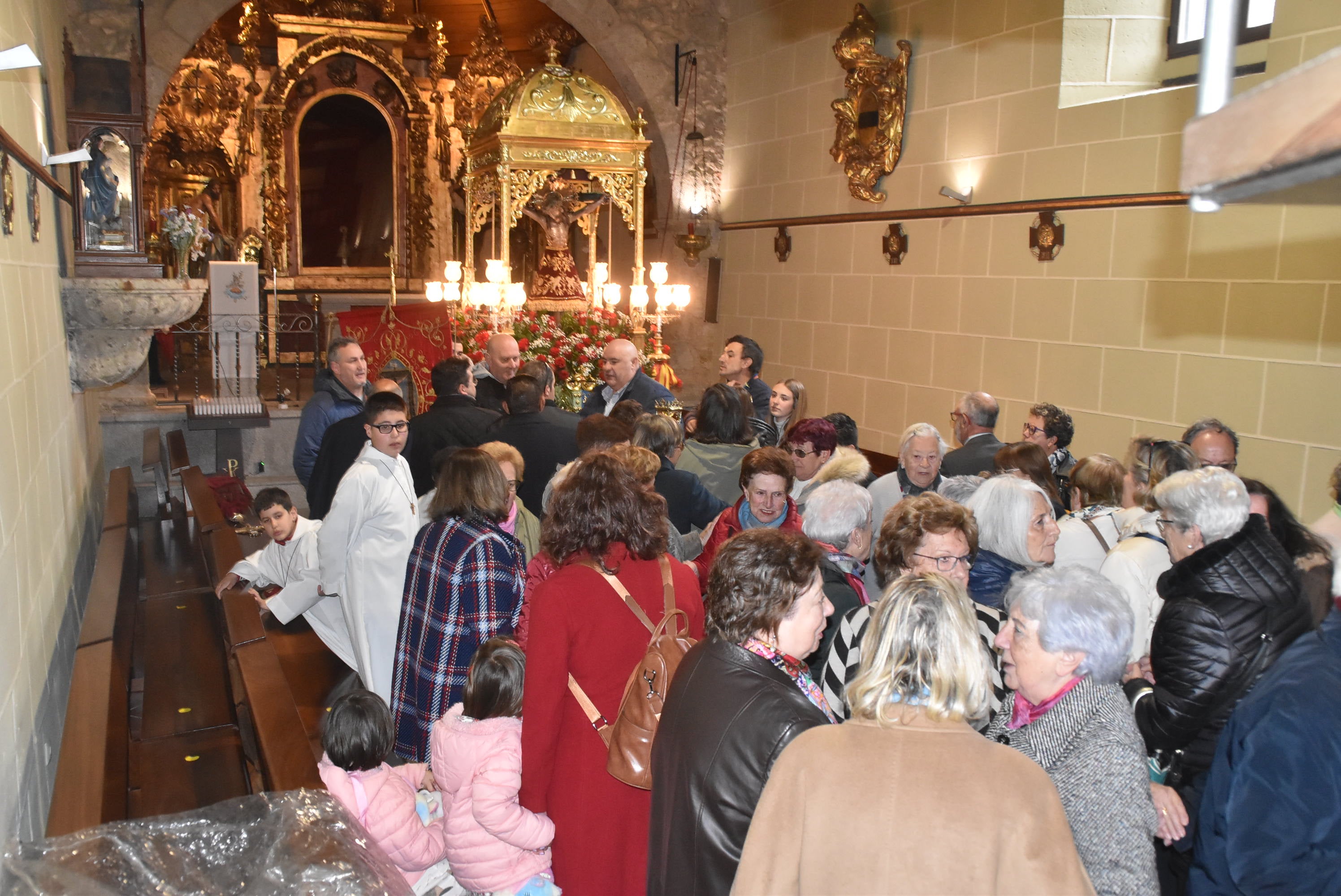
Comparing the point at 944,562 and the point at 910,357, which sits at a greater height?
the point at 910,357

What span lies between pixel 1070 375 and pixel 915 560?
414 centimetres

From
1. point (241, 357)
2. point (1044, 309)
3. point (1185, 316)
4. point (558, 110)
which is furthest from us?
point (241, 357)

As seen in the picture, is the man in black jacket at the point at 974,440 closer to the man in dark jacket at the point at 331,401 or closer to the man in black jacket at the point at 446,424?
the man in black jacket at the point at 446,424

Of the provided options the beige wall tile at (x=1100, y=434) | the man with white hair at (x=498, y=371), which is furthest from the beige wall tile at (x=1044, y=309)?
the man with white hair at (x=498, y=371)

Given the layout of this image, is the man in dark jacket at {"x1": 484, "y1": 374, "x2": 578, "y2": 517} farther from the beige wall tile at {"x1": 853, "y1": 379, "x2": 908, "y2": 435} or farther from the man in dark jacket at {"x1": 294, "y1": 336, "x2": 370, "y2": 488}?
the beige wall tile at {"x1": 853, "y1": 379, "x2": 908, "y2": 435}

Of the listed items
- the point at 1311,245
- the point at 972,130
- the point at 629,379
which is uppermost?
the point at 972,130

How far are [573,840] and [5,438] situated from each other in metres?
1.76

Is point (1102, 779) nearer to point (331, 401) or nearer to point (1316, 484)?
point (1316, 484)

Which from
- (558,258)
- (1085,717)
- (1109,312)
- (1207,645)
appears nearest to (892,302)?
(1109,312)

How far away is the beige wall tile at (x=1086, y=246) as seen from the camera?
237 inches

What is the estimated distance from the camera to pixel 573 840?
8.01 feet

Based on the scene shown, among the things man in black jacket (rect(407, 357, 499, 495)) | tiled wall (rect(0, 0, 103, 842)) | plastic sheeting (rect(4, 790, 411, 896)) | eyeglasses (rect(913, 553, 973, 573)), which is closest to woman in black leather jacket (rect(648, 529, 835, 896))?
plastic sheeting (rect(4, 790, 411, 896))

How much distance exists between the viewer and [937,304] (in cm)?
750

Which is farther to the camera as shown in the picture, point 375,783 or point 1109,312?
point 1109,312
